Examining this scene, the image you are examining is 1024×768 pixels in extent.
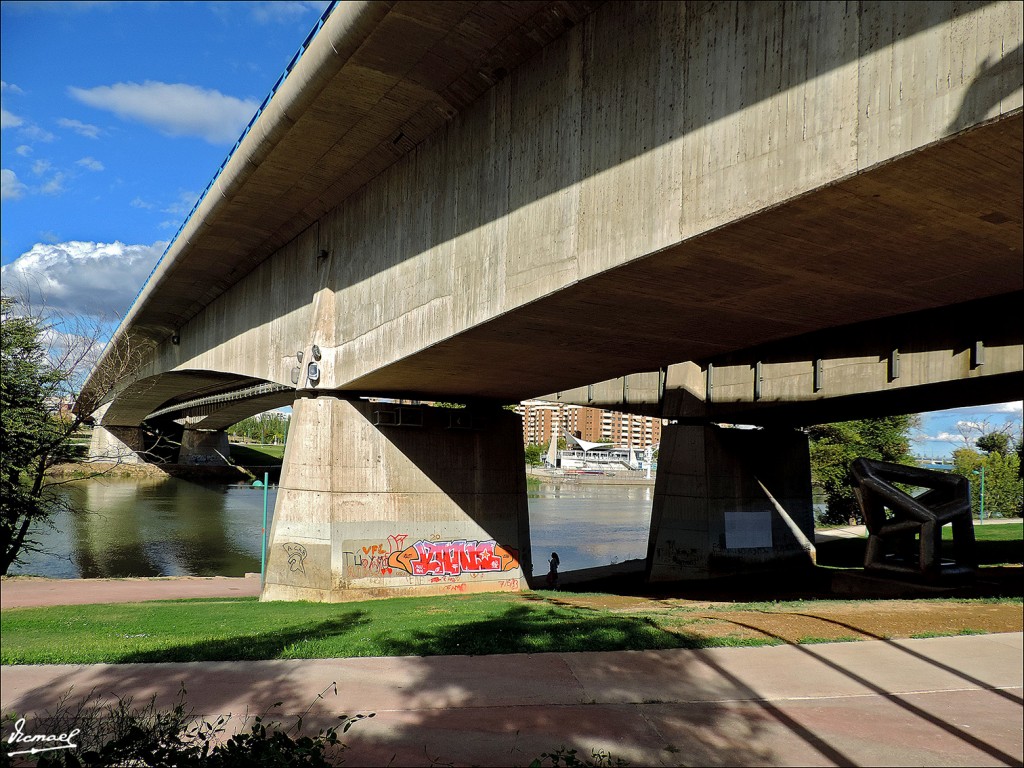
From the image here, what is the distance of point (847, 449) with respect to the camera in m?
53.0

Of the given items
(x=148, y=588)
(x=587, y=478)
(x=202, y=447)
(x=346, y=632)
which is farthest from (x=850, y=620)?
(x=587, y=478)

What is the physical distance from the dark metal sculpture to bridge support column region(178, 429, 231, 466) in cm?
7706

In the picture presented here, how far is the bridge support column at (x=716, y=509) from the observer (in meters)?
28.7

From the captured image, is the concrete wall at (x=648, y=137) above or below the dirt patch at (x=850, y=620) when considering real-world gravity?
above

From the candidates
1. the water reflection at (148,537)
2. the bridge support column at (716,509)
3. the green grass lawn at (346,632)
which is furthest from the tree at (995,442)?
the green grass lawn at (346,632)

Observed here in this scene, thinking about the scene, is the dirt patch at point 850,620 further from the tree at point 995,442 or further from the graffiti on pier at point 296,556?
the tree at point 995,442

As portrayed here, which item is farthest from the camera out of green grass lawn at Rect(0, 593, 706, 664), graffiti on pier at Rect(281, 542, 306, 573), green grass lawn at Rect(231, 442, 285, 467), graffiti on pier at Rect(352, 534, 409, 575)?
green grass lawn at Rect(231, 442, 285, 467)

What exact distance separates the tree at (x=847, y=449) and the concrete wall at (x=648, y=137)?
4358 cm

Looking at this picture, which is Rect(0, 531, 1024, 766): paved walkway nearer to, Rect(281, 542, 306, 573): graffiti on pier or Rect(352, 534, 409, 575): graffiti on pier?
Rect(281, 542, 306, 573): graffiti on pier

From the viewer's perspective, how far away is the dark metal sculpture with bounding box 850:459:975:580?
1881 cm

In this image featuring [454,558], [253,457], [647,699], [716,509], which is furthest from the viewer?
[253,457]

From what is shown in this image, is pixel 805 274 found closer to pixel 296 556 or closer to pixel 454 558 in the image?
pixel 454 558

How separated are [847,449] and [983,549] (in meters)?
19.7

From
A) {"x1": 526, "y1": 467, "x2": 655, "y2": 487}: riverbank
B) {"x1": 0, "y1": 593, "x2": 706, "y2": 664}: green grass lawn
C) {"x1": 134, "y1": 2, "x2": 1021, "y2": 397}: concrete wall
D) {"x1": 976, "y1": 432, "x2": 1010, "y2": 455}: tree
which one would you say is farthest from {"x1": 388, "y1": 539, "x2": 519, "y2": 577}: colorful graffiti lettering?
{"x1": 526, "y1": 467, "x2": 655, "y2": 487}: riverbank
